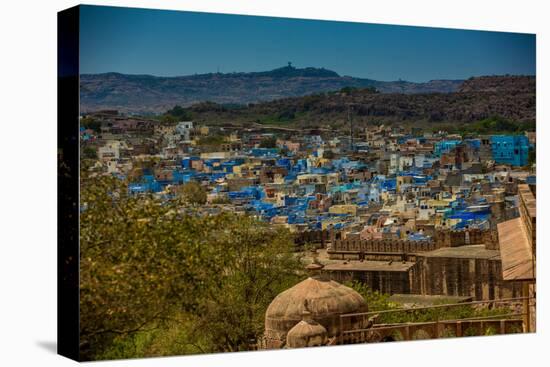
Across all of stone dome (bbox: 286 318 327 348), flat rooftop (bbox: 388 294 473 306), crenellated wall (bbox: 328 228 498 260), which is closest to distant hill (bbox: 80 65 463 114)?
crenellated wall (bbox: 328 228 498 260)

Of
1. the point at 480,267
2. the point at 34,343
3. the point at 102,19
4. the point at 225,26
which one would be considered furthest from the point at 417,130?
the point at 34,343

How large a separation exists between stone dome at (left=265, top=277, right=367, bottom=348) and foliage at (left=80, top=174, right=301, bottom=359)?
0.13 metres

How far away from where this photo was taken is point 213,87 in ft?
41.5

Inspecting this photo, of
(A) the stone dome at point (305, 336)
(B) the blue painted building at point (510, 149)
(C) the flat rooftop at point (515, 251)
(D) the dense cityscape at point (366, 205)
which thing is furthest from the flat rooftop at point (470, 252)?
(A) the stone dome at point (305, 336)

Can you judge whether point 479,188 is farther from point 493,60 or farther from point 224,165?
point 224,165

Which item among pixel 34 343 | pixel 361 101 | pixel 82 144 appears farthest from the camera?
pixel 361 101

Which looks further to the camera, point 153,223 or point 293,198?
point 293,198

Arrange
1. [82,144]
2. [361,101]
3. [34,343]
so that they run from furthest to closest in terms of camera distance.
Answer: [361,101], [34,343], [82,144]

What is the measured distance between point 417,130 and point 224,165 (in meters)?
2.44

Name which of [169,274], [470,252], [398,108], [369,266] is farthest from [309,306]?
[398,108]

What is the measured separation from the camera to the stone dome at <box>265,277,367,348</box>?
1284 centimetres

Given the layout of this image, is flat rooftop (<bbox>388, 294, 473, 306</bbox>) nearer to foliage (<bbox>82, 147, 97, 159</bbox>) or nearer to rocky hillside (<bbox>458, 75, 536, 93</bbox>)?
rocky hillside (<bbox>458, 75, 536, 93</bbox>)

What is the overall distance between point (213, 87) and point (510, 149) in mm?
3755

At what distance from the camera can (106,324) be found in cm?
1167
